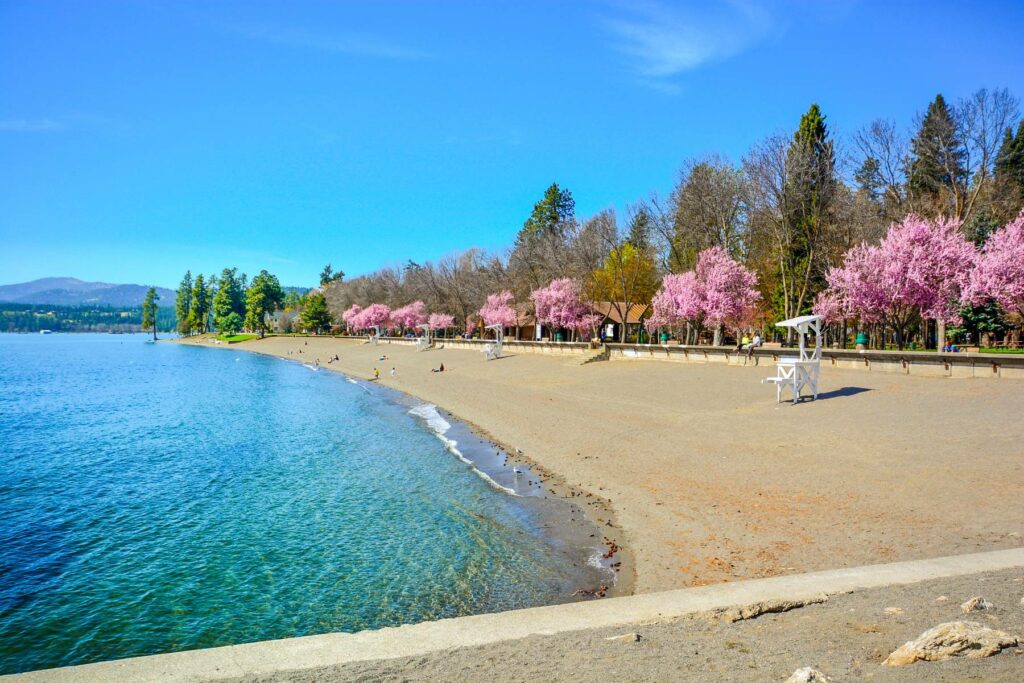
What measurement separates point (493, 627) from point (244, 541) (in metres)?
7.44

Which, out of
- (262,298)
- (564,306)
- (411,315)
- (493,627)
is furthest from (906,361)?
(262,298)

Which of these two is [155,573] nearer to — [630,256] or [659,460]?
[659,460]

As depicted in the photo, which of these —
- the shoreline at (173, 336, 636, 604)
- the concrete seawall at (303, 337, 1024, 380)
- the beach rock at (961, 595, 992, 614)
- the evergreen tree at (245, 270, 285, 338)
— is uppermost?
the evergreen tree at (245, 270, 285, 338)

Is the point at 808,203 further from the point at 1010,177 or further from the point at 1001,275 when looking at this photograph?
the point at 1010,177

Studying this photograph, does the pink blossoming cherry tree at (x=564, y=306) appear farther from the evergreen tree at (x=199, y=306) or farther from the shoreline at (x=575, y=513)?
the evergreen tree at (x=199, y=306)

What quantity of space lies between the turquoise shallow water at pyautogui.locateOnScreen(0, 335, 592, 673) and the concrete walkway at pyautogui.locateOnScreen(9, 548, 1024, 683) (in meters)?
1.83

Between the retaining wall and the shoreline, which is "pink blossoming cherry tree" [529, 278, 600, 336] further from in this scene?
the shoreline

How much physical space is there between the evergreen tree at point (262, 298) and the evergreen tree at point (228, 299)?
922 centimetres

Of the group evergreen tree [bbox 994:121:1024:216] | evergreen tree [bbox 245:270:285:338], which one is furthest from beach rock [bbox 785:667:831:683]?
evergreen tree [bbox 245:270:285:338]

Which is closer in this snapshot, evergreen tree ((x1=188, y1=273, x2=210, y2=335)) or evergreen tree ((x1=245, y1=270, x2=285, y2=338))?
evergreen tree ((x1=245, y1=270, x2=285, y2=338))

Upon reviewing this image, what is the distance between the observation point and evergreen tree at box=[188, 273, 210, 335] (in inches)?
6599

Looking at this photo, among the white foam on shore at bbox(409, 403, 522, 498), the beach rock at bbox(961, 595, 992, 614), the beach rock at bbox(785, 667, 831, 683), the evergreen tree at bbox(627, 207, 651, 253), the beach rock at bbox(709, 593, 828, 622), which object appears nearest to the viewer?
the beach rock at bbox(785, 667, 831, 683)

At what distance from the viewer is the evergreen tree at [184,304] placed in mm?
174938

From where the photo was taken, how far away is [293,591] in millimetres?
9273
